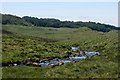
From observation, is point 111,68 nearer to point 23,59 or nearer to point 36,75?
point 36,75

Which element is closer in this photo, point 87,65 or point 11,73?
point 11,73

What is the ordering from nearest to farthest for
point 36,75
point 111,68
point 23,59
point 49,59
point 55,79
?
point 55,79 < point 36,75 < point 111,68 < point 23,59 < point 49,59

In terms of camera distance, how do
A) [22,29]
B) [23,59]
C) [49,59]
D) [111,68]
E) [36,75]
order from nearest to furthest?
[36,75]
[111,68]
[23,59]
[49,59]
[22,29]

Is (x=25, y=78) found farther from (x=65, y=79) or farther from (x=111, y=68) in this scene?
(x=111, y=68)

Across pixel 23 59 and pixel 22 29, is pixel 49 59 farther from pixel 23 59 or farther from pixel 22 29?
pixel 22 29

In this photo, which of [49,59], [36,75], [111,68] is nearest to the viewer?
[36,75]

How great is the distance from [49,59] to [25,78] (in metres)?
26.2

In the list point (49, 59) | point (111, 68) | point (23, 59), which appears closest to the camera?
point (111, 68)

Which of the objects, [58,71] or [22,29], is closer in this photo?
[58,71]

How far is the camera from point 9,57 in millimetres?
59625

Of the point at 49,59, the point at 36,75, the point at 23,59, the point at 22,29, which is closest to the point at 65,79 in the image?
the point at 36,75

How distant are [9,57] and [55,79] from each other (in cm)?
2386

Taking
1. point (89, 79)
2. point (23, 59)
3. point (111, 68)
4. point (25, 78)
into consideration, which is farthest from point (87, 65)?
point (23, 59)

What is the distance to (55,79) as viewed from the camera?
123ft
